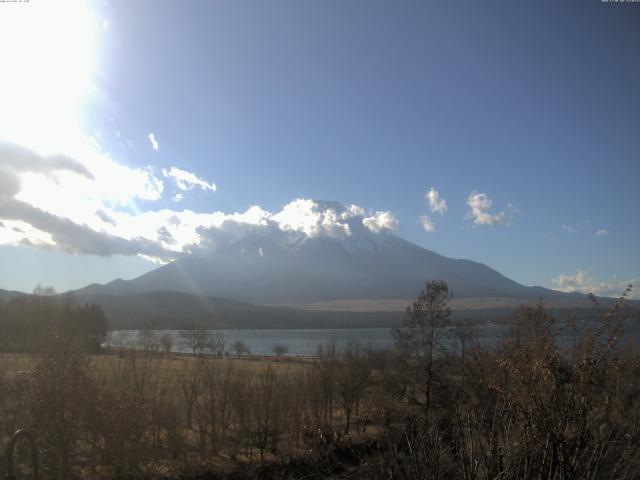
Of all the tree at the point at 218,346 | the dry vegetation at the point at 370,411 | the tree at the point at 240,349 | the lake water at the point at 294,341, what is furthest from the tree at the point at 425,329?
the tree at the point at 240,349

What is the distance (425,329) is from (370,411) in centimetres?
557

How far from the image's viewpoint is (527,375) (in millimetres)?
6168

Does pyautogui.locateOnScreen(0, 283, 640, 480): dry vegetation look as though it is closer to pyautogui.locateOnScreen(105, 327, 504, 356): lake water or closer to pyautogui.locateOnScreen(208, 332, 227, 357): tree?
pyautogui.locateOnScreen(208, 332, 227, 357): tree

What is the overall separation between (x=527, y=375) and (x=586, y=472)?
46.0 inches

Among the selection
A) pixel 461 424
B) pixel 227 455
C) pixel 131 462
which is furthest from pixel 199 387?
pixel 461 424

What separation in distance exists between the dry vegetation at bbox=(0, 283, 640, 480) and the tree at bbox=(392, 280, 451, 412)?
0.07 meters

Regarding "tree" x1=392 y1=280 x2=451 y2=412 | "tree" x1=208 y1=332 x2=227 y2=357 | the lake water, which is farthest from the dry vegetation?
the lake water

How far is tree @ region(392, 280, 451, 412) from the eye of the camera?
2877cm

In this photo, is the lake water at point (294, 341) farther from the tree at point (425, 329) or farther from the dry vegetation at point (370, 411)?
the dry vegetation at point (370, 411)

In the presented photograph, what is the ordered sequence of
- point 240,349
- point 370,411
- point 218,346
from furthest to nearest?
point 240,349 → point 218,346 → point 370,411

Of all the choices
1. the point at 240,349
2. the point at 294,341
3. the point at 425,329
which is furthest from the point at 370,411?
the point at 294,341

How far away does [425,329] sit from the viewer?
1145 inches

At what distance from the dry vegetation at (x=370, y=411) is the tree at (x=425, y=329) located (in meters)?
0.07

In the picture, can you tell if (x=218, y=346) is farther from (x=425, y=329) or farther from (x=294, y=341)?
(x=294, y=341)
